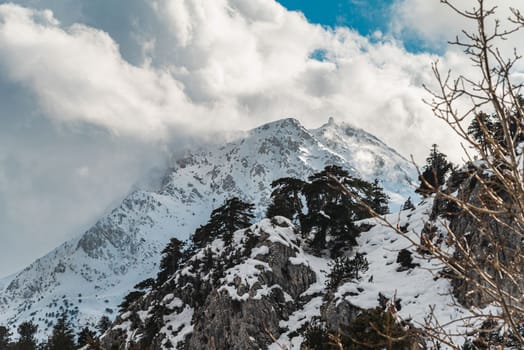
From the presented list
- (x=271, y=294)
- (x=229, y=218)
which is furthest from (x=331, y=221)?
(x=229, y=218)

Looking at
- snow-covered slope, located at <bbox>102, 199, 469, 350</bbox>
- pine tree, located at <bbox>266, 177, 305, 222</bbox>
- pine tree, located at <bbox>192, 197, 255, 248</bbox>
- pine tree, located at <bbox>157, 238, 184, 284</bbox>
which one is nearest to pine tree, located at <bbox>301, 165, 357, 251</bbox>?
snow-covered slope, located at <bbox>102, 199, 469, 350</bbox>

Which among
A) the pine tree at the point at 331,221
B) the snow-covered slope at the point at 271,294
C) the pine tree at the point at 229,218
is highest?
the pine tree at the point at 229,218

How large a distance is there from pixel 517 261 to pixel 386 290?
805 inches

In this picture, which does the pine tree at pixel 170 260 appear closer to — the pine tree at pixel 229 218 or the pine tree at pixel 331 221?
the pine tree at pixel 229 218

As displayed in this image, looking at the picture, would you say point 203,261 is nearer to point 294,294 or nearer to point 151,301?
point 151,301

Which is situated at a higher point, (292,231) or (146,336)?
(292,231)

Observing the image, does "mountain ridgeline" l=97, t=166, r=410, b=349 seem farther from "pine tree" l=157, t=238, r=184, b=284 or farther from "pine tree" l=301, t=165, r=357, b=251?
"pine tree" l=157, t=238, r=184, b=284

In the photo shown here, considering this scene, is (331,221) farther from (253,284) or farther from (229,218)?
(229,218)

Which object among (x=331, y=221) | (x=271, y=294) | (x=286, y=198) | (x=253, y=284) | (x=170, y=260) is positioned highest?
(x=286, y=198)

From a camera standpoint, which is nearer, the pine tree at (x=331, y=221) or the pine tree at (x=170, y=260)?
the pine tree at (x=331, y=221)

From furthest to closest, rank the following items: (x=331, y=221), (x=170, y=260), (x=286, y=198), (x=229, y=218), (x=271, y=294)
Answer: (x=170, y=260) → (x=286, y=198) → (x=229, y=218) → (x=331, y=221) → (x=271, y=294)

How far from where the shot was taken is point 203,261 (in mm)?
34594

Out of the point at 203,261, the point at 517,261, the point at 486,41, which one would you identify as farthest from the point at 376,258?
the point at 486,41

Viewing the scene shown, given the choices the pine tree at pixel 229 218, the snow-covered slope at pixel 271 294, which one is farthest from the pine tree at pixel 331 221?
the pine tree at pixel 229 218
